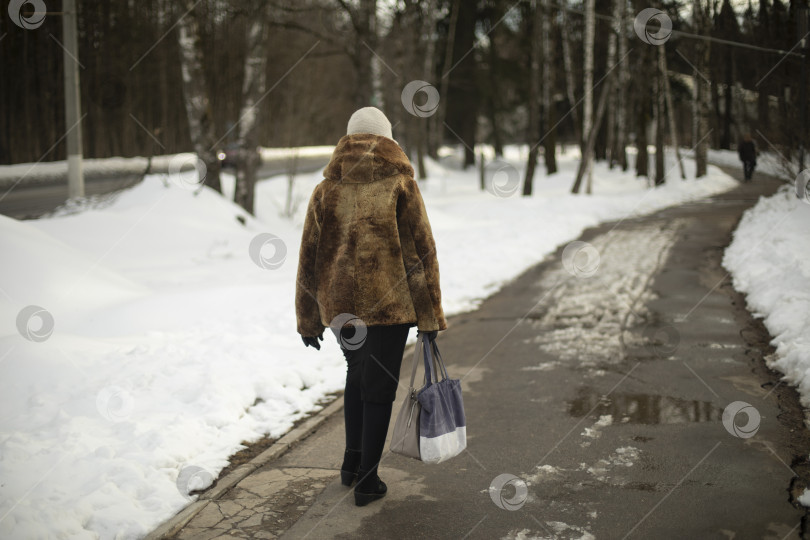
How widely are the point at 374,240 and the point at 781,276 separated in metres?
6.43

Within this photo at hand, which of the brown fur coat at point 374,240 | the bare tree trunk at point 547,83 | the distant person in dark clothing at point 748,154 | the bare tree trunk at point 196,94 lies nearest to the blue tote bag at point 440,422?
the brown fur coat at point 374,240

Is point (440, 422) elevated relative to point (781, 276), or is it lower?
→ elevated

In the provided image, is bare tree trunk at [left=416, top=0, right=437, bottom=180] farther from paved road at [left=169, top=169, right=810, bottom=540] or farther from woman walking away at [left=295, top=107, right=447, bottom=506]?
woman walking away at [left=295, top=107, right=447, bottom=506]

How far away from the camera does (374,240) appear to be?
3781 mm

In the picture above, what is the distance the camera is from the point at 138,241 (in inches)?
440

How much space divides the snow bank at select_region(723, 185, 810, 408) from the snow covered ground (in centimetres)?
102

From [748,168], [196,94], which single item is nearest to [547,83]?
[748,168]

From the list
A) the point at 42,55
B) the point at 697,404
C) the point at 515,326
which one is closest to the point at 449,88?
the point at 42,55

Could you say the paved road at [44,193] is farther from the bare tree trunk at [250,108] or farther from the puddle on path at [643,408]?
the puddle on path at [643,408]

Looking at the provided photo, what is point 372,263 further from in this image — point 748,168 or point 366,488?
point 748,168

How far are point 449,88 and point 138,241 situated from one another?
26071mm

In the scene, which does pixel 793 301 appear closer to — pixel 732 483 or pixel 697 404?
pixel 697 404

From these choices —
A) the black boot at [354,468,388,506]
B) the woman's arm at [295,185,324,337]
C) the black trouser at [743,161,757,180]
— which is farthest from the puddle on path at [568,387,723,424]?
the black trouser at [743,161,757,180]

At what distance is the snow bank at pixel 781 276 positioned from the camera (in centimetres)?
575
